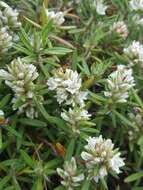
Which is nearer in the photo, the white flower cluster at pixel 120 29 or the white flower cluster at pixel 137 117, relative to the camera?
the white flower cluster at pixel 137 117

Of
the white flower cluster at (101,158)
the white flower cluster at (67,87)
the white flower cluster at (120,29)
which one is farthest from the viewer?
the white flower cluster at (120,29)

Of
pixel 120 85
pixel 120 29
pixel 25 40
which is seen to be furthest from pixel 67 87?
pixel 120 29

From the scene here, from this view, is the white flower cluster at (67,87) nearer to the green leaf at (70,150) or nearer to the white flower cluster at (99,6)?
the green leaf at (70,150)

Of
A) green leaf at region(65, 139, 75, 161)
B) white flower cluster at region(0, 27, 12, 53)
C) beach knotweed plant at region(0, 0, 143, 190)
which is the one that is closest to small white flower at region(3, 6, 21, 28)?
beach knotweed plant at region(0, 0, 143, 190)

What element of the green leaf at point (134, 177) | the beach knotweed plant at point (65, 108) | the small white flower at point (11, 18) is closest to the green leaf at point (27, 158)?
the beach knotweed plant at point (65, 108)

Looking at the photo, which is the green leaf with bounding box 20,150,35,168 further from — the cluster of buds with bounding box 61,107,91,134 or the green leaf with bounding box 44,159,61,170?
the cluster of buds with bounding box 61,107,91,134

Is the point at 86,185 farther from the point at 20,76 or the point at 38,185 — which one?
the point at 20,76
